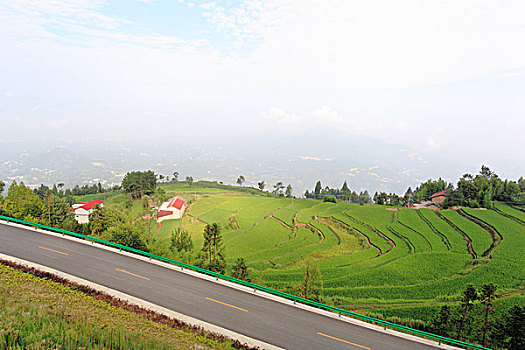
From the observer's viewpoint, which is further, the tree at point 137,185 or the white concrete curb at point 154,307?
the tree at point 137,185

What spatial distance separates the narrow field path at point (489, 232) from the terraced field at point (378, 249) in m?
0.11

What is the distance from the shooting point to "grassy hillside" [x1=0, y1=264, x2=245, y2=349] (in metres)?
8.34

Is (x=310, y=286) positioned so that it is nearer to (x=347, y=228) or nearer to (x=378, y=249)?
(x=378, y=249)

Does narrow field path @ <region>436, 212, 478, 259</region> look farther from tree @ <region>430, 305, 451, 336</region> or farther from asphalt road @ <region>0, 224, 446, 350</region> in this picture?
asphalt road @ <region>0, 224, 446, 350</region>

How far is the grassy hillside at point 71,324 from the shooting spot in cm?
834

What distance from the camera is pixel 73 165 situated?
180750mm

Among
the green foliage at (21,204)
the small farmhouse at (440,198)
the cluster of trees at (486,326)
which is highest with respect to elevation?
the small farmhouse at (440,198)

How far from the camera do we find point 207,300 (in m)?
15.9

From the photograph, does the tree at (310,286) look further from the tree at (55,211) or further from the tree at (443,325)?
the tree at (55,211)

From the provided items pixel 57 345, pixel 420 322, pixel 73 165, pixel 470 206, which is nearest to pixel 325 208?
pixel 470 206

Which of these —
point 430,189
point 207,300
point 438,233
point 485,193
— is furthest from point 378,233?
point 430,189

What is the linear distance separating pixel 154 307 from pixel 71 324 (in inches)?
215

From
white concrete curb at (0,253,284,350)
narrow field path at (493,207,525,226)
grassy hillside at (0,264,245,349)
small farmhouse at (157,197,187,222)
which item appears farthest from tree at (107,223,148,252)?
narrow field path at (493,207,525,226)

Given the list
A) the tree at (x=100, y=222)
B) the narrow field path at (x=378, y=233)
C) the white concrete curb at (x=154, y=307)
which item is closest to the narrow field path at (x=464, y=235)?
the narrow field path at (x=378, y=233)
